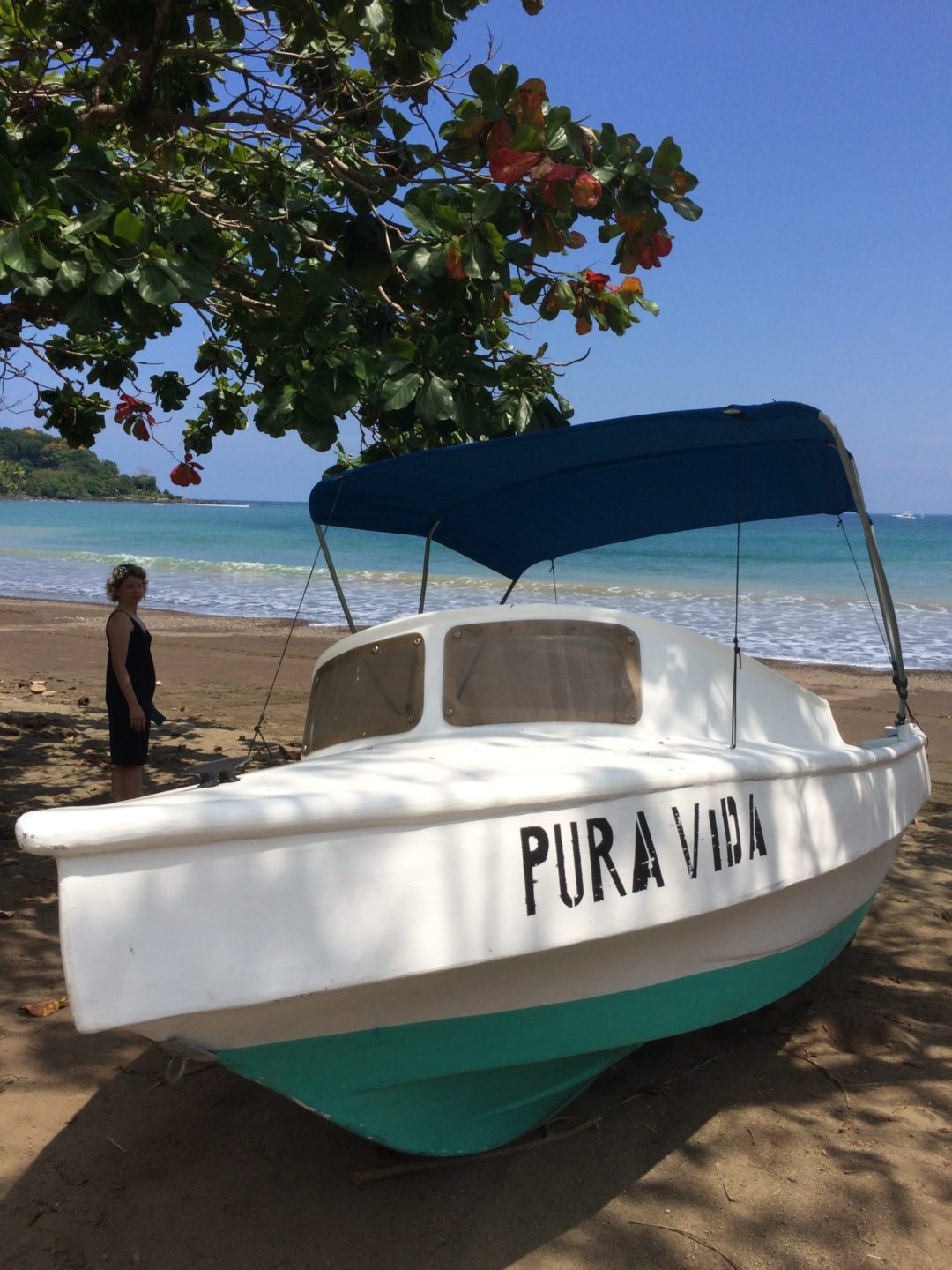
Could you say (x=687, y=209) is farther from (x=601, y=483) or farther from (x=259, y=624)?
(x=259, y=624)

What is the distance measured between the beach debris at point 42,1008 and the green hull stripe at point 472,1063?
163 cm

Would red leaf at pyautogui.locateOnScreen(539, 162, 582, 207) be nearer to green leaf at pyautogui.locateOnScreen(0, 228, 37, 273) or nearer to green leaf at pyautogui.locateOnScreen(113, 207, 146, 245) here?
green leaf at pyautogui.locateOnScreen(113, 207, 146, 245)

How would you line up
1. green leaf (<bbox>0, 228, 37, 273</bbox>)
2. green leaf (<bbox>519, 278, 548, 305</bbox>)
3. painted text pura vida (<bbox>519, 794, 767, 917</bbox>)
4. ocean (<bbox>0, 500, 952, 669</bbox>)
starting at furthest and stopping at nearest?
ocean (<bbox>0, 500, 952, 669</bbox>) < green leaf (<bbox>519, 278, 548, 305</bbox>) < green leaf (<bbox>0, 228, 37, 273</bbox>) < painted text pura vida (<bbox>519, 794, 767, 917</bbox>)

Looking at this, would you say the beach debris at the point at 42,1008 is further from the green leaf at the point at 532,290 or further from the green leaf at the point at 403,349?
the green leaf at the point at 532,290

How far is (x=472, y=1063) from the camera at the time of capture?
2.92m

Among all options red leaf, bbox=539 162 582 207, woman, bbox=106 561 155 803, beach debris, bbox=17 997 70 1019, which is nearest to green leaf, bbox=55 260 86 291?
red leaf, bbox=539 162 582 207

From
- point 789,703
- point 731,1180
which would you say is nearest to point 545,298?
point 789,703

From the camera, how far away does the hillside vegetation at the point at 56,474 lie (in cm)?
9175

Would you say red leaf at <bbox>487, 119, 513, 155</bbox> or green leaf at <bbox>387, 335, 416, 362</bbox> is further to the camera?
green leaf at <bbox>387, 335, 416, 362</bbox>

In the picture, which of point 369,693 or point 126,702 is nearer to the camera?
point 369,693

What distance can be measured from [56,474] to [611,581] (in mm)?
85167

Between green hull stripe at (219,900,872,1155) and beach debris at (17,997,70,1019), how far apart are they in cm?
163

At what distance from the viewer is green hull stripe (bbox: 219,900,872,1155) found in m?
2.73

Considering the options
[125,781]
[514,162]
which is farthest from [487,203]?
[125,781]
